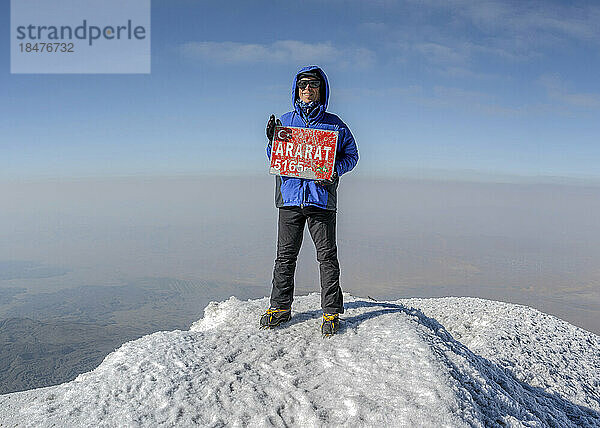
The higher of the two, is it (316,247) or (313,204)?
(313,204)

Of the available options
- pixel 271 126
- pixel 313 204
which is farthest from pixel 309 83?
pixel 313 204

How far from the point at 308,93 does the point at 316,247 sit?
222 cm

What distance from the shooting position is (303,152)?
19.3 ft

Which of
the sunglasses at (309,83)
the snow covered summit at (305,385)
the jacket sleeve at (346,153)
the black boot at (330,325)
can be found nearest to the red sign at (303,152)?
the jacket sleeve at (346,153)

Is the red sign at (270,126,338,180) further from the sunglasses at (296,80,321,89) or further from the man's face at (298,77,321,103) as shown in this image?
the sunglasses at (296,80,321,89)

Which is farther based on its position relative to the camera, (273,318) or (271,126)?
(273,318)

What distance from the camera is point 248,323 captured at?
254 inches

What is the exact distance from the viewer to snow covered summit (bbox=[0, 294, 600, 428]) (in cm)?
404

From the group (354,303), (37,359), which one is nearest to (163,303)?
(37,359)

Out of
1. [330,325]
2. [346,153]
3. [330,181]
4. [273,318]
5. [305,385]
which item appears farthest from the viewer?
[273,318]

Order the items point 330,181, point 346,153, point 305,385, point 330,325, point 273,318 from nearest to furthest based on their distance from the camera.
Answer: point 305,385
point 330,181
point 330,325
point 346,153
point 273,318

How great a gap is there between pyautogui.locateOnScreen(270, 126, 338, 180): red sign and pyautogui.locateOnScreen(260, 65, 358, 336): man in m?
0.09

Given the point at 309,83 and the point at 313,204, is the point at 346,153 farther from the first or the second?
the point at 309,83

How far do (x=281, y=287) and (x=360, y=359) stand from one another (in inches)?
67.4
